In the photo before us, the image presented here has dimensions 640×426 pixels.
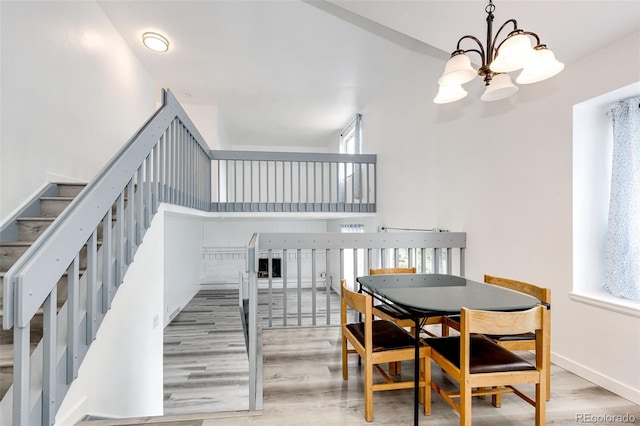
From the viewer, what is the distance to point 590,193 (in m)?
2.09

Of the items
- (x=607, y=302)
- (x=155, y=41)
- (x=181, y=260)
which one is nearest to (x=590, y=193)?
(x=607, y=302)

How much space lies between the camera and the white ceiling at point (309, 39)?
1.89 meters

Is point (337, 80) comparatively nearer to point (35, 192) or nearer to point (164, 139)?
point (164, 139)

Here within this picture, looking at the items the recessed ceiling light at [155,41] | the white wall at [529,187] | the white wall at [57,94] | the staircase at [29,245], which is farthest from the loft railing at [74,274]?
the white wall at [529,187]

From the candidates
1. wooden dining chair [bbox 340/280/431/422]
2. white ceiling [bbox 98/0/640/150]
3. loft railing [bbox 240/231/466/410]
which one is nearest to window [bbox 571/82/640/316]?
white ceiling [bbox 98/0/640/150]

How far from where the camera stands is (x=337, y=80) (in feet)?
17.0

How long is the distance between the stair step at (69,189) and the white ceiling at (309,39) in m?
2.11

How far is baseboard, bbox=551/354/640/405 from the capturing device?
1.79 m

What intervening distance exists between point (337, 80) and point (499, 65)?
4.17m

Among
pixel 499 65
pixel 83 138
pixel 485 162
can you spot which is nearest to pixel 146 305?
pixel 83 138

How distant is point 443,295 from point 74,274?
182cm

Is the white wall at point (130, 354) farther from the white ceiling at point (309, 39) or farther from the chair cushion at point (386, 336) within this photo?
the white ceiling at point (309, 39)

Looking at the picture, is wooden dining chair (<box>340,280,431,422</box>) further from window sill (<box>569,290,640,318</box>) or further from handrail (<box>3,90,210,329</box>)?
handrail (<box>3,90,210,329</box>)

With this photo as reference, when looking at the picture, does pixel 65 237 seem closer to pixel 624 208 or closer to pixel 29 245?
pixel 29 245
